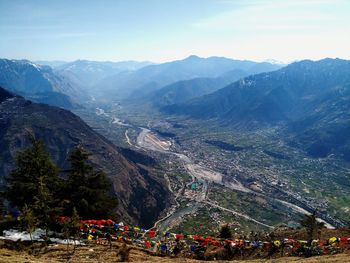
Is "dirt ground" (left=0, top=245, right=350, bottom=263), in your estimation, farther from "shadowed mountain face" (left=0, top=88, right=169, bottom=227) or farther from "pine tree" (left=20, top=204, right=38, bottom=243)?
"shadowed mountain face" (left=0, top=88, right=169, bottom=227)

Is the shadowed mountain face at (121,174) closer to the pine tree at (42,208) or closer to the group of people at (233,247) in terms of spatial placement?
the group of people at (233,247)

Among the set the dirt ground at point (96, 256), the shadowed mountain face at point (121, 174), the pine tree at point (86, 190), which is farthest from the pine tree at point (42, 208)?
the shadowed mountain face at point (121, 174)

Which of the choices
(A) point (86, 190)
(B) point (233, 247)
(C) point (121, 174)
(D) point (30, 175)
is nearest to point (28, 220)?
(A) point (86, 190)

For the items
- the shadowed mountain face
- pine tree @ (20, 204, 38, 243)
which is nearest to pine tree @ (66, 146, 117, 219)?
pine tree @ (20, 204, 38, 243)

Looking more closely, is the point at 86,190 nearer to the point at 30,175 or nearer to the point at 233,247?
the point at 30,175

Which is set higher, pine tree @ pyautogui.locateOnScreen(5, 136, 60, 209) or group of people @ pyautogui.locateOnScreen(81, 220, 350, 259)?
pine tree @ pyautogui.locateOnScreen(5, 136, 60, 209)

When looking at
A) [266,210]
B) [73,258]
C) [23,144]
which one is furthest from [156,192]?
[73,258]
